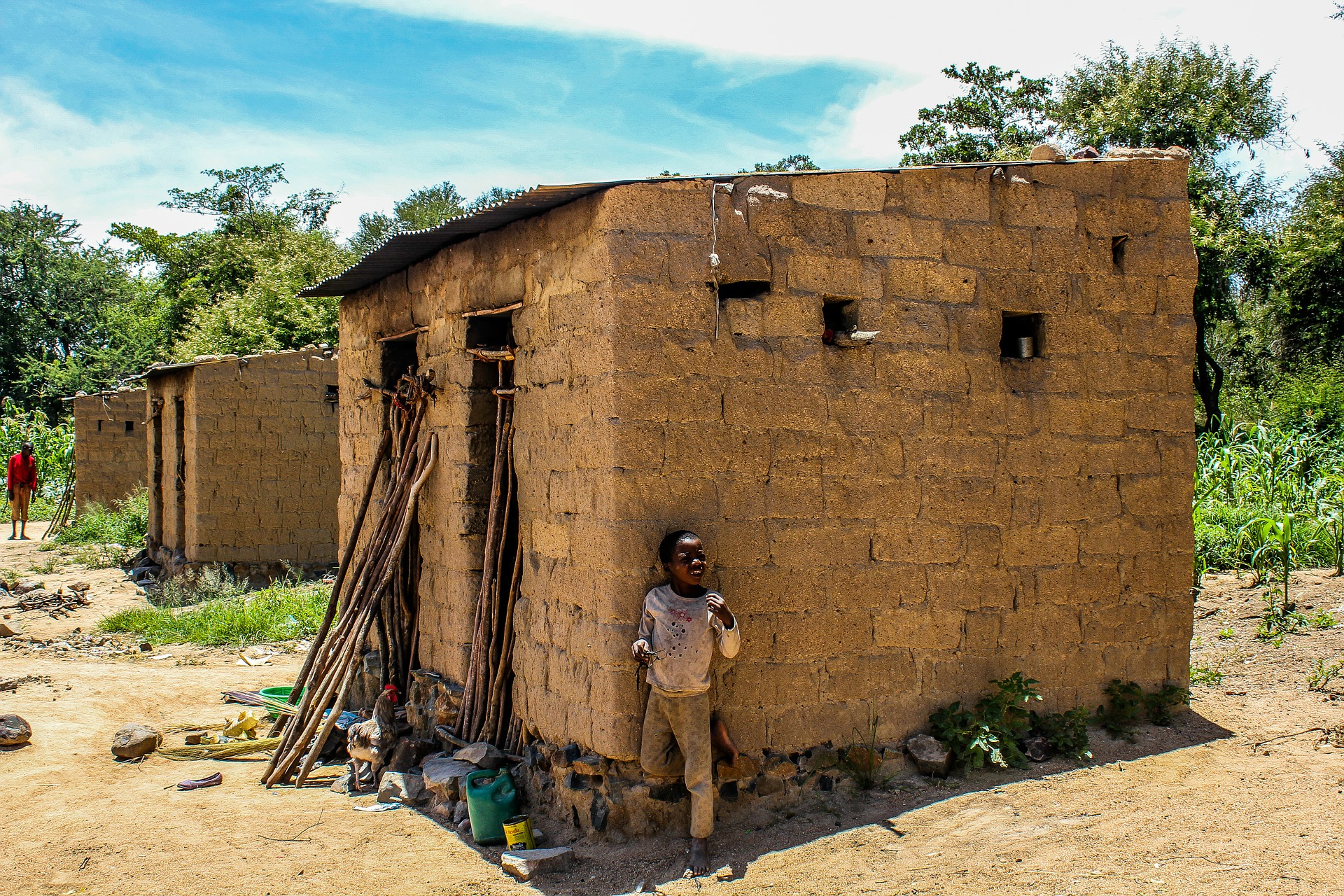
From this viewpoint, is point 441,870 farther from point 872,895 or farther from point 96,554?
point 96,554

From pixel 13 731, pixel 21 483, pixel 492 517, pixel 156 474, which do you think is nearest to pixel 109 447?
pixel 21 483

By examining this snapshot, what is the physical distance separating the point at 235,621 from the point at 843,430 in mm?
7432

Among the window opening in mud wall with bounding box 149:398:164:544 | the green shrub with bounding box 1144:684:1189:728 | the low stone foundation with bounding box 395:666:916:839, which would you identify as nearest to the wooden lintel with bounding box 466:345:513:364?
the low stone foundation with bounding box 395:666:916:839

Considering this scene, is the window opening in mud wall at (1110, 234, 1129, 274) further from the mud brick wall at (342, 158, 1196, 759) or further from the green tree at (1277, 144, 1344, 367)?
the green tree at (1277, 144, 1344, 367)

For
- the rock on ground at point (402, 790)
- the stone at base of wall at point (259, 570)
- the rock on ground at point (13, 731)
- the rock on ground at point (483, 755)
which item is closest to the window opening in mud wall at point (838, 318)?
the rock on ground at point (483, 755)

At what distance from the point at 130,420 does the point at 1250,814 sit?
58.0 feet

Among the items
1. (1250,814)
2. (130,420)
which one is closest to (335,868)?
(1250,814)

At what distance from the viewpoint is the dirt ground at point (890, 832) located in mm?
4020

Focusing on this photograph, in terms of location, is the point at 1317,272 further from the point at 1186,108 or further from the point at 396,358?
the point at 396,358

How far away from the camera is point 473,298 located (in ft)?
19.0

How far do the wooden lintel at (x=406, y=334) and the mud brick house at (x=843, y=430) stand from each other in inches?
27.9

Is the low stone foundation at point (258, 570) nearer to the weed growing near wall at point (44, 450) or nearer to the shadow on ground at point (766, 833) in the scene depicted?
the shadow on ground at point (766, 833)

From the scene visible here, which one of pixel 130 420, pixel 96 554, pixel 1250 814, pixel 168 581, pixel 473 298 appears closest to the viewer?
pixel 1250 814

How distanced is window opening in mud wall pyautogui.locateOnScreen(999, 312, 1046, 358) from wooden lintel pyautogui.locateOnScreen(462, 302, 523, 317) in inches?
98.9
